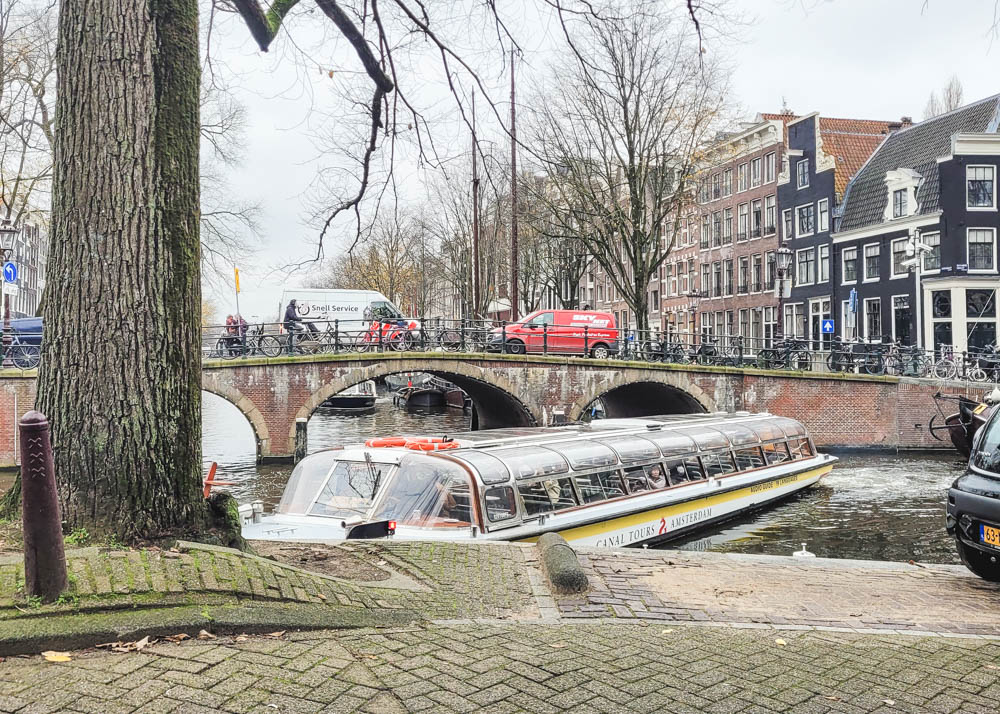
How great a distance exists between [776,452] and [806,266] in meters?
25.3

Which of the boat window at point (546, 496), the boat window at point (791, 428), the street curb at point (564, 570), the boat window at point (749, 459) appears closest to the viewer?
the street curb at point (564, 570)

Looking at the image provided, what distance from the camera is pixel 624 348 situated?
30.2 metres

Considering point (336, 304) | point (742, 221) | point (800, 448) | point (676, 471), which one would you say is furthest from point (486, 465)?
point (742, 221)

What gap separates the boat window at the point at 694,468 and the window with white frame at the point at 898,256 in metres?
23.9

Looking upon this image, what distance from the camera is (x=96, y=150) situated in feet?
15.1

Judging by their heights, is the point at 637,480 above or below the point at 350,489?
below

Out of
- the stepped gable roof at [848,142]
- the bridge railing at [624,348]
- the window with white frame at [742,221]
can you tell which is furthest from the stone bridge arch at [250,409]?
the window with white frame at [742,221]

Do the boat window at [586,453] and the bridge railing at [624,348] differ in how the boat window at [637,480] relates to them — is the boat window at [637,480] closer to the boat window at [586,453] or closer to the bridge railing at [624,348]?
the boat window at [586,453]

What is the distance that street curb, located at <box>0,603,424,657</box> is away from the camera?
3.55 metres

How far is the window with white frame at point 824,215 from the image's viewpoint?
40.4 m

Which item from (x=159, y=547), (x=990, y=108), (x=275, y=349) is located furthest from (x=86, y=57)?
(x=990, y=108)

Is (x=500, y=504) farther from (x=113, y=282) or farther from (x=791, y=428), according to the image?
(x=791, y=428)

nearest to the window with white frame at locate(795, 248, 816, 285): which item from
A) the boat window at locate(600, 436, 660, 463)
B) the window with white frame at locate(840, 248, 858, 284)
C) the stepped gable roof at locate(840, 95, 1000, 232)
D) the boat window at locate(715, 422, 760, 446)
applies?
the window with white frame at locate(840, 248, 858, 284)

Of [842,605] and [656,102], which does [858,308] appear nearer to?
[656,102]
